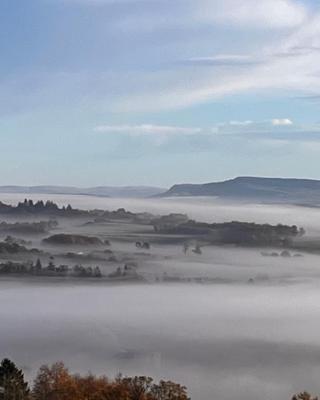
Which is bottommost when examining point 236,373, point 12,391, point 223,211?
point 236,373

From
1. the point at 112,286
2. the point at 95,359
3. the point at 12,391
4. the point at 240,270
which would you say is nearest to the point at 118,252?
the point at 112,286

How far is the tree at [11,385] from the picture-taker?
52.7 ft

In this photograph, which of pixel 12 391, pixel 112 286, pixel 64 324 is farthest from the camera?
pixel 112 286

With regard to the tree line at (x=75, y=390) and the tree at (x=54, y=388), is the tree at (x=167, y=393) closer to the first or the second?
the tree line at (x=75, y=390)

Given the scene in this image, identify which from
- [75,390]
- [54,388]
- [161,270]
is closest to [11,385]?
[75,390]

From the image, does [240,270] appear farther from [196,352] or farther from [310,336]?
[196,352]

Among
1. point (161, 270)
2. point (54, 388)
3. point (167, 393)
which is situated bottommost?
point (54, 388)

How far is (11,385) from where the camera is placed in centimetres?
1666

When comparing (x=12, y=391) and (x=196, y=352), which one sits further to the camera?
(x=196, y=352)

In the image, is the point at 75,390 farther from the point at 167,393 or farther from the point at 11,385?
the point at 11,385

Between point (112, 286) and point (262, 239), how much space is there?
10.7 m

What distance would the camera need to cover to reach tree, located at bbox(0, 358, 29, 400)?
16078 mm

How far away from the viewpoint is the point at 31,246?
5406 cm

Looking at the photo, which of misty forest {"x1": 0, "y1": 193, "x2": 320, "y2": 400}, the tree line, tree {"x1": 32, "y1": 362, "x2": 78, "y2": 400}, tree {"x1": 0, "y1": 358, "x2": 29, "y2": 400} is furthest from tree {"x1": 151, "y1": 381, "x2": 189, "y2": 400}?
misty forest {"x1": 0, "y1": 193, "x2": 320, "y2": 400}
